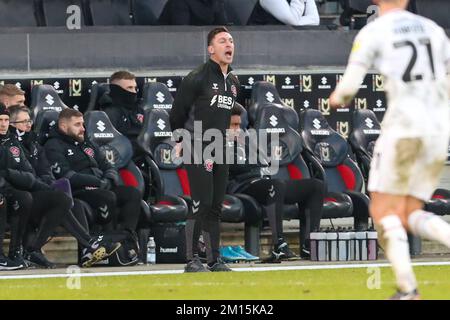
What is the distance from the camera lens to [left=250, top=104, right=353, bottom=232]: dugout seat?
57.7ft

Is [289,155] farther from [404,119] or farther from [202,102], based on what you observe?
[404,119]

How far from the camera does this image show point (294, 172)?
697 inches

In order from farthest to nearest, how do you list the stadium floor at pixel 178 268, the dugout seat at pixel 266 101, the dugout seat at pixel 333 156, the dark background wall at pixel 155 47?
1. the dark background wall at pixel 155 47
2. the dugout seat at pixel 333 156
3. the dugout seat at pixel 266 101
4. the stadium floor at pixel 178 268

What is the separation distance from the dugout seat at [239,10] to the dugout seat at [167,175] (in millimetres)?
3525

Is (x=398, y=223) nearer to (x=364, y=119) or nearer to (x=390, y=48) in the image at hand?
(x=390, y=48)

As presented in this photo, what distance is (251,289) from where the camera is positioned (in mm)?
12227

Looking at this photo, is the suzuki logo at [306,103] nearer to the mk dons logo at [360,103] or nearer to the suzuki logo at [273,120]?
the mk dons logo at [360,103]

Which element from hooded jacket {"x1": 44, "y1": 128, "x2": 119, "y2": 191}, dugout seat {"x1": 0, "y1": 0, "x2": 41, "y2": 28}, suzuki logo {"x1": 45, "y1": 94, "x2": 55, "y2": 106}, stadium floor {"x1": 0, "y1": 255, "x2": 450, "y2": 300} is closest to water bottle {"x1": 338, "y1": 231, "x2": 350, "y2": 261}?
stadium floor {"x1": 0, "y1": 255, "x2": 450, "y2": 300}

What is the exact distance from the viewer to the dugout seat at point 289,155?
17594 millimetres

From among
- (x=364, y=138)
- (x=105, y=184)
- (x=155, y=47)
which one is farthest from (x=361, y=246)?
(x=155, y=47)

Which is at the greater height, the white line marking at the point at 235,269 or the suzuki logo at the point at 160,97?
the suzuki logo at the point at 160,97

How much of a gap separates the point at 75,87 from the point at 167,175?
1.62 m

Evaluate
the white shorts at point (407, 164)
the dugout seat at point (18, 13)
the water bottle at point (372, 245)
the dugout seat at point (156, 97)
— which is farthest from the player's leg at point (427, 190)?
the dugout seat at point (18, 13)

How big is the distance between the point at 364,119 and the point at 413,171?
8267 mm
